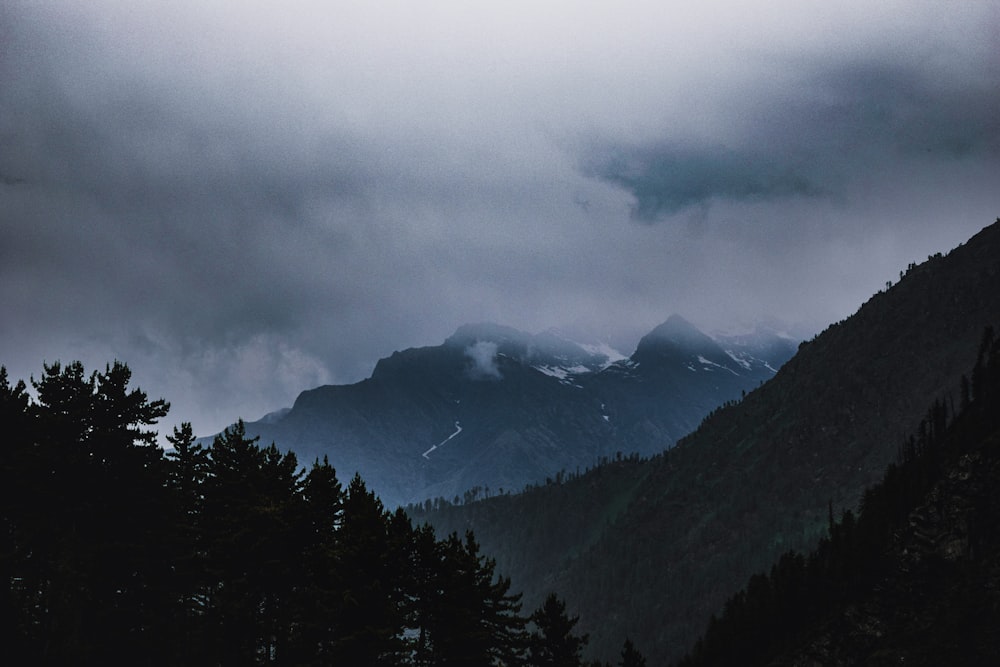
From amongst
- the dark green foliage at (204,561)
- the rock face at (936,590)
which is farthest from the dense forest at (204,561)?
the rock face at (936,590)

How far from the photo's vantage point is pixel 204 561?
5419 cm

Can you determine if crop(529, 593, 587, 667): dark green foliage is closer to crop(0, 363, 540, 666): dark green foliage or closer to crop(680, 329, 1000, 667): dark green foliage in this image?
crop(0, 363, 540, 666): dark green foliage

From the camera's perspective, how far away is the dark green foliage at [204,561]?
165ft

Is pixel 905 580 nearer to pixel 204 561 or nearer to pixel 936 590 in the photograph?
pixel 936 590

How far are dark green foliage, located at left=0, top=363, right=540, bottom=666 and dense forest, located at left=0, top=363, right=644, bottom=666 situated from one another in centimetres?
8

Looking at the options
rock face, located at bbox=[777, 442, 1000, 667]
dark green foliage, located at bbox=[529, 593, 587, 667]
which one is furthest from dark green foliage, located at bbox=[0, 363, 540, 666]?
rock face, located at bbox=[777, 442, 1000, 667]

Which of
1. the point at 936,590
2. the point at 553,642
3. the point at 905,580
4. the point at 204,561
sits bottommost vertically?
the point at 936,590

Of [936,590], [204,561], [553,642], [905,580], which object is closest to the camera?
[204,561]

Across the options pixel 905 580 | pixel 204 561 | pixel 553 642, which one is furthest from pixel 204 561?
pixel 905 580

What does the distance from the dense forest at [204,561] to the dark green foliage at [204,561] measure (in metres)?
0.08

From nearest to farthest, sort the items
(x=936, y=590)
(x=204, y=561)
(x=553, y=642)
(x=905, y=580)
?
(x=204, y=561) → (x=553, y=642) → (x=936, y=590) → (x=905, y=580)

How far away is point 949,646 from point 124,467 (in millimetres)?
108932

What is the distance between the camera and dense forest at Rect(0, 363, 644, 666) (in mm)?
50250

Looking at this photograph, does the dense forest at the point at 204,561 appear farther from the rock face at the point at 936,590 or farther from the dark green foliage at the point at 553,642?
the rock face at the point at 936,590
